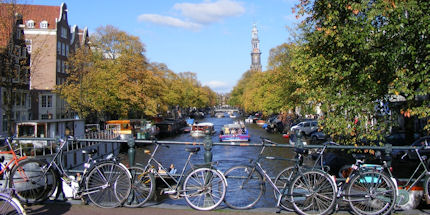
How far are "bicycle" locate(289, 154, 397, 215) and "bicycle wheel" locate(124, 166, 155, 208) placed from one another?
7.86 ft

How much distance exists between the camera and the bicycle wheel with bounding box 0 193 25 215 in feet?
17.1

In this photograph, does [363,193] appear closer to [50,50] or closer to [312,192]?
[312,192]

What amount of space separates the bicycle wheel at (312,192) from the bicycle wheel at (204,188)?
1.22 metres

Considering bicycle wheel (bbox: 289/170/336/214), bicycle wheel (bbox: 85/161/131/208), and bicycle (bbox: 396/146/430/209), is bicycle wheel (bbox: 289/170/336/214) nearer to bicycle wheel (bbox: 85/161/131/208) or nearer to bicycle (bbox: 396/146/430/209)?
bicycle (bbox: 396/146/430/209)

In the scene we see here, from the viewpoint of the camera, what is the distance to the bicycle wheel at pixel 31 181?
7.31 m

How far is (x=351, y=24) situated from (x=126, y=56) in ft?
141

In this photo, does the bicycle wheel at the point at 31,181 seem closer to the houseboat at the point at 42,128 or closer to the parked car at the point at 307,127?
the houseboat at the point at 42,128

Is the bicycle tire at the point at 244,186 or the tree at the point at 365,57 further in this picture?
the tree at the point at 365,57

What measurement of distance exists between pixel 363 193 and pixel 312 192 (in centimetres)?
82

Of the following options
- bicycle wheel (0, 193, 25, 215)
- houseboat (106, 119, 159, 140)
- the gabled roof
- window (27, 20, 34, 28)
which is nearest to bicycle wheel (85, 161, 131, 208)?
bicycle wheel (0, 193, 25, 215)

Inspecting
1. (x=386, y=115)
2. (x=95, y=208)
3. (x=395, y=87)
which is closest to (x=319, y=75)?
(x=386, y=115)

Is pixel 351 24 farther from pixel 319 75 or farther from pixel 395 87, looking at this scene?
pixel 319 75

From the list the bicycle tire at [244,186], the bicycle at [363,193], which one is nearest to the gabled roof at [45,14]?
the bicycle tire at [244,186]

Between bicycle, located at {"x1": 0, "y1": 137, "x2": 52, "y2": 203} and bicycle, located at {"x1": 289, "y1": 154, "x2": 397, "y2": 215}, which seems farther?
bicycle, located at {"x1": 0, "y1": 137, "x2": 52, "y2": 203}
